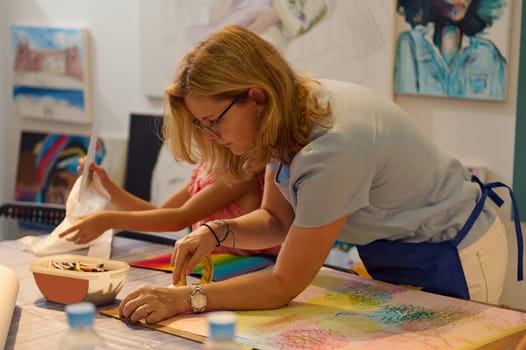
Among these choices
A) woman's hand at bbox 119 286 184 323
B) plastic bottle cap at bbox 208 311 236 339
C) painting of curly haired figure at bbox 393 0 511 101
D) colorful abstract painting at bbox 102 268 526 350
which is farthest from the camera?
painting of curly haired figure at bbox 393 0 511 101

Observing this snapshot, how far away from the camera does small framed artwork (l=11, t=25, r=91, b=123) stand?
4.16m

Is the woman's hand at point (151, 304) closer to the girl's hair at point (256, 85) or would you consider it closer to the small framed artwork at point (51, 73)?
the girl's hair at point (256, 85)

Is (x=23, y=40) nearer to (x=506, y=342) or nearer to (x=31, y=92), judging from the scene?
(x=31, y=92)

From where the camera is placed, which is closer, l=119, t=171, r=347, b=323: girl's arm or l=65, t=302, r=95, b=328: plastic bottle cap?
l=65, t=302, r=95, b=328: plastic bottle cap

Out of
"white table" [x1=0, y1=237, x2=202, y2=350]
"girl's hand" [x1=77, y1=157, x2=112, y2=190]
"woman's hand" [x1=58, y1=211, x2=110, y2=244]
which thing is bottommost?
"white table" [x1=0, y1=237, x2=202, y2=350]

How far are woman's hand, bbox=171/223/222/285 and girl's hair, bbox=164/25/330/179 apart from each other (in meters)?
0.25

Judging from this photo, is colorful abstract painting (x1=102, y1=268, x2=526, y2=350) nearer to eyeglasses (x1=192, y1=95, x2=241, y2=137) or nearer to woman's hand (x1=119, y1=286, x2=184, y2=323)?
woman's hand (x1=119, y1=286, x2=184, y2=323)

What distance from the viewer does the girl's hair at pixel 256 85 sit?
1.77 meters

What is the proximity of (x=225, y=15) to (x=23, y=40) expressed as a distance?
1.21 metres

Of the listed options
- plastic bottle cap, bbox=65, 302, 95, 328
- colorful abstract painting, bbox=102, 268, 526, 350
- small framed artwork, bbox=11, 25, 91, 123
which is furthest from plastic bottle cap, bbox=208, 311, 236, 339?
small framed artwork, bbox=11, 25, 91, 123

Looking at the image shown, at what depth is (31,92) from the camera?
14.2 ft

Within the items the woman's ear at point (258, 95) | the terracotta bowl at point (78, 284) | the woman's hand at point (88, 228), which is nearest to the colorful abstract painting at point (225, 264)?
the woman's hand at point (88, 228)

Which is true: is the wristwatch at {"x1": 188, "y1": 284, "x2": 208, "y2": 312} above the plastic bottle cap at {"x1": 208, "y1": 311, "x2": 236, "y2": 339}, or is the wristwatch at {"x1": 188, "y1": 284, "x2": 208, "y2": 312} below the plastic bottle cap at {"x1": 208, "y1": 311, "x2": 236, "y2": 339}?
below

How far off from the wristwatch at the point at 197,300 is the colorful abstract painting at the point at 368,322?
2 centimetres
